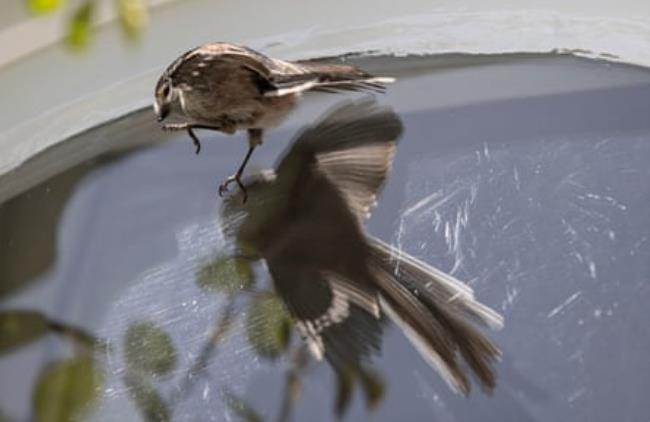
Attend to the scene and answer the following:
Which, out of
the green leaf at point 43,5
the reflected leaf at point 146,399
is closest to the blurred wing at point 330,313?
the reflected leaf at point 146,399

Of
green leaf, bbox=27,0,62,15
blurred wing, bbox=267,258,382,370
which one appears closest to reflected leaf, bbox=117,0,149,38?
green leaf, bbox=27,0,62,15

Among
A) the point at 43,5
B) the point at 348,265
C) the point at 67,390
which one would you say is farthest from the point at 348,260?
the point at 43,5

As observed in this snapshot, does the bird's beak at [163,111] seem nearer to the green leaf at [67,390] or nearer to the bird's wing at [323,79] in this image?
the bird's wing at [323,79]

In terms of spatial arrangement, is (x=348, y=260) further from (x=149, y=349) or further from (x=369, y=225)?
(x=149, y=349)

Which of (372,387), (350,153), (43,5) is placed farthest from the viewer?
(350,153)

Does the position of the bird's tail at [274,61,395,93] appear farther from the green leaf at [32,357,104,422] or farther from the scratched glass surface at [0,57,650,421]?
the green leaf at [32,357,104,422]

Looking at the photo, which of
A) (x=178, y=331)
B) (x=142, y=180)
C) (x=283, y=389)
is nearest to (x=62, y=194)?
(x=142, y=180)
